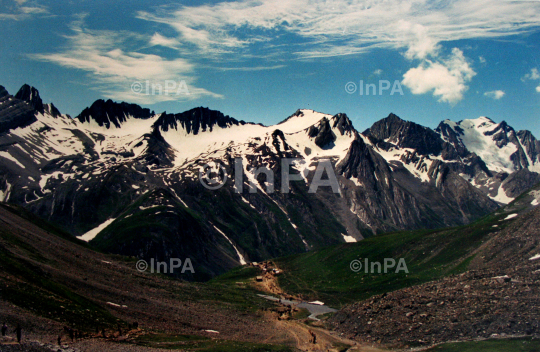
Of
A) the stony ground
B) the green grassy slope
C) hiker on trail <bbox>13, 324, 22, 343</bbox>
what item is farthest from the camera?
the green grassy slope

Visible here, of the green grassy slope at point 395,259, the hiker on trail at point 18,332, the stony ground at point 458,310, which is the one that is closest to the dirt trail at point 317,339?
the stony ground at point 458,310

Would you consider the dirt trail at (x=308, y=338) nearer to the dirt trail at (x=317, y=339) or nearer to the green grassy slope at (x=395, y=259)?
the dirt trail at (x=317, y=339)

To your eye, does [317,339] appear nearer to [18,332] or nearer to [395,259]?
[18,332]

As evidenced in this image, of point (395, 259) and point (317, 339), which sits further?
point (395, 259)

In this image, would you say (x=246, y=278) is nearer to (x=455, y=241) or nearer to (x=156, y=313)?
(x=455, y=241)

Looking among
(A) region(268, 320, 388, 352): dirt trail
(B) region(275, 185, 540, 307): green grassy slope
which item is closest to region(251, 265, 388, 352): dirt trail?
(A) region(268, 320, 388, 352): dirt trail

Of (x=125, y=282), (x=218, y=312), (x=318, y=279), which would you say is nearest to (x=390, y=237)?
(x=318, y=279)

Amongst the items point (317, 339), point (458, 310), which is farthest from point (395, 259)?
point (458, 310)

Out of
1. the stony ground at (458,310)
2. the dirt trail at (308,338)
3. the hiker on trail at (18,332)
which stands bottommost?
the dirt trail at (308,338)

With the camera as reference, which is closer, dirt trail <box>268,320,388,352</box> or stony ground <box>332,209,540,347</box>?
stony ground <box>332,209,540,347</box>

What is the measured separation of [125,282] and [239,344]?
1477 inches

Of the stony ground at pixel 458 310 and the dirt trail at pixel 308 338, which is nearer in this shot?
the stony ground at pixel 458 310

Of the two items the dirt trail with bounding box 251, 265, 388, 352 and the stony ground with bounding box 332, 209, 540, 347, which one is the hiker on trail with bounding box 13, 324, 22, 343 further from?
the stony ground with bounding box 332, 209, 540, 347

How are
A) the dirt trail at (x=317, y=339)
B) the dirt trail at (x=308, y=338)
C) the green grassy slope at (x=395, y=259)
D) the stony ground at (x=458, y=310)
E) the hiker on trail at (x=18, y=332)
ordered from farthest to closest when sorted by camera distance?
the green grassy slope at (x=395, y=259) → the dirt trail at (x=308, y=338) → the dirt trail at (x=317, y=339) → the stony ground at (x=458, y=310) → the hiker on trail at (x=18, y=332)
